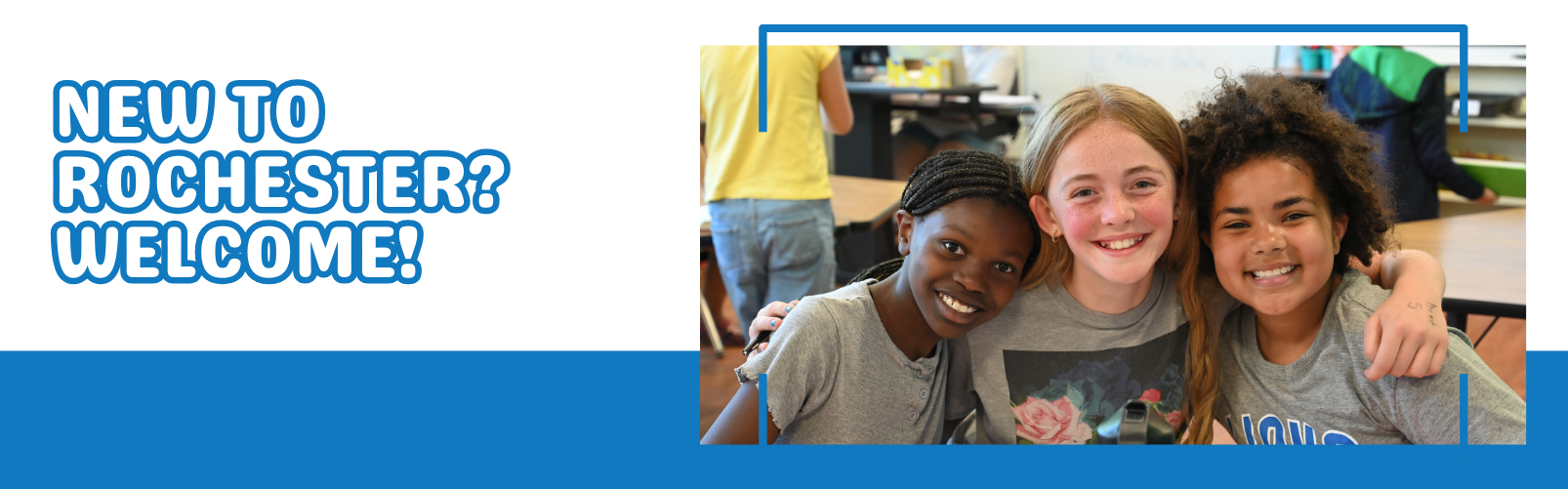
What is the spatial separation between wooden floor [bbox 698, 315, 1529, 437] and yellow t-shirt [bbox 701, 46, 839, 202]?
337 mm

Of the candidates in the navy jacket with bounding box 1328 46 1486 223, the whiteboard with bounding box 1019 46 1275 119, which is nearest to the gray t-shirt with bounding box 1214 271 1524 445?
the whiteboard with bounding box 1019 46 1275 119

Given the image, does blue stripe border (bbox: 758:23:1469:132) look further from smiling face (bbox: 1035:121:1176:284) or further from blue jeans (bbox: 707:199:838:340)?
blue jeans (bbox: 707:199:838:340)

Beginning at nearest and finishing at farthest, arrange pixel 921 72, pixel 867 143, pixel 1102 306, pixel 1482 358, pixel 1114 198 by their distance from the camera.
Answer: pixel 1114 198 < pixel 1102 306 < pixel 1482 358 < pixel 867 143 < pixel 921 72

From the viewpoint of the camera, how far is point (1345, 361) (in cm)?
160

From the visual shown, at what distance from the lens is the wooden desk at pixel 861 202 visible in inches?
111

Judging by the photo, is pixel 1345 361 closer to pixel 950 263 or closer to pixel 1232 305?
pixel 1232 305

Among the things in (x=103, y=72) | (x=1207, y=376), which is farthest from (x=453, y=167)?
(x=1207, y=376)

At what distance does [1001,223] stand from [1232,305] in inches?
17.4

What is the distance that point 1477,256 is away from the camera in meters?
2.49

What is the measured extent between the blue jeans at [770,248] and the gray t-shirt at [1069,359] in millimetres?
567

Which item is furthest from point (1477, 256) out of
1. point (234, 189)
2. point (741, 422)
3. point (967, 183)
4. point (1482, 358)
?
point (234, 189)

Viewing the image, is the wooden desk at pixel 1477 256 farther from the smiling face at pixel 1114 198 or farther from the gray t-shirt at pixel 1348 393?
the smiling face at pixel 1114 198

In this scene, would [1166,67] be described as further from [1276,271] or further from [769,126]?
[769,126]

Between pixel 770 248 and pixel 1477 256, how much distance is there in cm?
166
